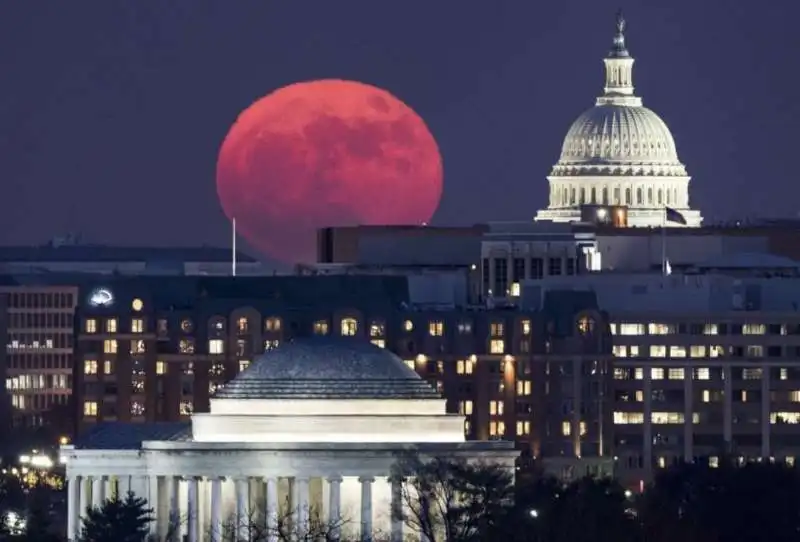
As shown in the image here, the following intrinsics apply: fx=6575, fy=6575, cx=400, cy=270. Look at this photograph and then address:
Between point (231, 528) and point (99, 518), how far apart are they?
5.06 m

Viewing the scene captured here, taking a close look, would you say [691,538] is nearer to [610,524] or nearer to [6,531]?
[610,524]

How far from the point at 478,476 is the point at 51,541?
1408cm

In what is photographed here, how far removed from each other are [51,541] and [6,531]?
6720 millimetres

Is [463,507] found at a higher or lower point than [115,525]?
higher

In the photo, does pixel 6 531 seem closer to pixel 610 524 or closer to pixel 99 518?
pixel 99 518

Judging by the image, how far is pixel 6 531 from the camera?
652ft

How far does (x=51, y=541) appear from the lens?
19225 cm

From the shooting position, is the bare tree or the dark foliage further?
the dark foliage

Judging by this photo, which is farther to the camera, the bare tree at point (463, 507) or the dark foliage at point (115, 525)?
the dark foliage at point (115, 525)

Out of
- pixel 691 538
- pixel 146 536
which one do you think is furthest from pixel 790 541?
pixel 146 536

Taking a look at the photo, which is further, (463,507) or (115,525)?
(115,525)

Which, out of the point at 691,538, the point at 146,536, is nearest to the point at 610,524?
the point at 691,538

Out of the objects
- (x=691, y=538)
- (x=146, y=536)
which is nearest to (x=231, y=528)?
(x=146, y=536)

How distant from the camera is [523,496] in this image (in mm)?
199375
